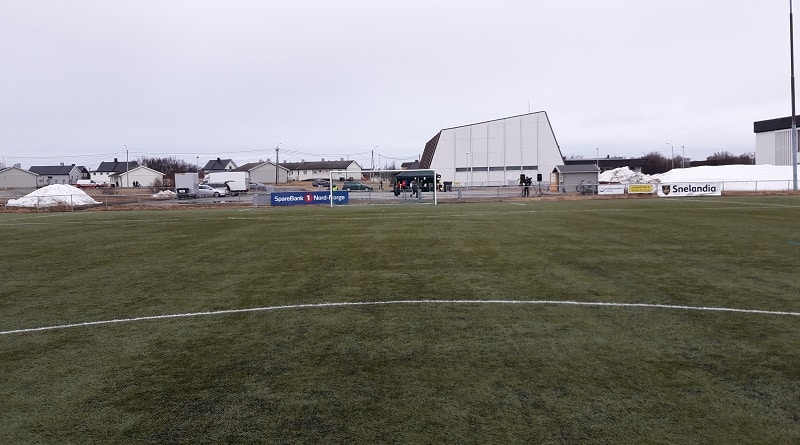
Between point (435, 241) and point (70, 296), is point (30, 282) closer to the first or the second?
point (70, 296)

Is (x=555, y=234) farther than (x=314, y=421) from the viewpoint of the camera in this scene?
Yes

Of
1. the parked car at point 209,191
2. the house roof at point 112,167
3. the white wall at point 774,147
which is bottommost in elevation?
the parked car at point 209,191

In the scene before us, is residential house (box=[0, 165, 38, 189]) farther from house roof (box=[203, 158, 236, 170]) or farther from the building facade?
house roof (box=[203, 158, 236, 170])

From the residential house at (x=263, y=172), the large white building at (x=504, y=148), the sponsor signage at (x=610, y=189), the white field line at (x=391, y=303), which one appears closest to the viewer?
the white field line at (x=391, y=303)

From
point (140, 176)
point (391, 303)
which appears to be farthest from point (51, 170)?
point (391, 303)

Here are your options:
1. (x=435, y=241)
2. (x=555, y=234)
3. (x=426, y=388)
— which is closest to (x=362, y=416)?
(x=426, y=388)

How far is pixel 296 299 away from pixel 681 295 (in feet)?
19.4

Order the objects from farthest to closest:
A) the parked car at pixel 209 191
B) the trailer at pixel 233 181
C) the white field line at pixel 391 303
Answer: the trailer at pixel 233 181, the parked car at pixel 209 191, the white field line at pixel 391 303

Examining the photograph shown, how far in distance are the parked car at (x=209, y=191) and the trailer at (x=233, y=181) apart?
152cm

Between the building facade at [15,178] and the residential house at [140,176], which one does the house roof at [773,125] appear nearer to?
the residential house at [140,176]

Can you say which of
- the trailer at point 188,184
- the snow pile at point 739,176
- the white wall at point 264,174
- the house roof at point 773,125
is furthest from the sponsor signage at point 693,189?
the white wall at point 264,174

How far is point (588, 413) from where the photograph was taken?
167 inches

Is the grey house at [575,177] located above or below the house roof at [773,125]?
below

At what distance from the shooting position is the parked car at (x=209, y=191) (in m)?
60.0
